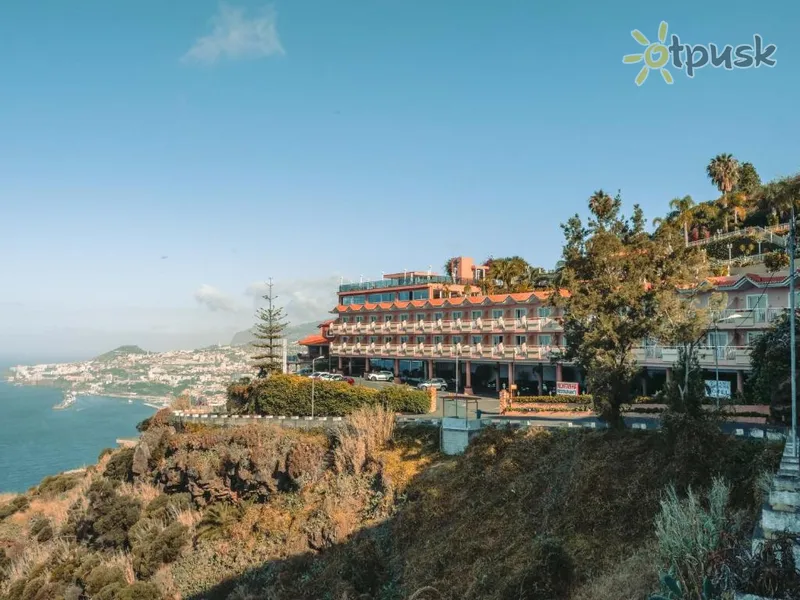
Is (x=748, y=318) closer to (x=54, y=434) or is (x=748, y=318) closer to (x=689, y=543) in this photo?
(x=689, y=543)

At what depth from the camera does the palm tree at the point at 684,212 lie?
264 ft

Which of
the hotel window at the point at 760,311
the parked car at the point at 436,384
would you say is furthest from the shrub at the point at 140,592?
the hotel window at the point at 760,311

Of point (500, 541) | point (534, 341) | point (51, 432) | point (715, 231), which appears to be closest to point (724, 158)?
point (715, 231)

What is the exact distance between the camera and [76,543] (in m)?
36.2

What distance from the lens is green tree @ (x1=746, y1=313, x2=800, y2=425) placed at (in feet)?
76.1

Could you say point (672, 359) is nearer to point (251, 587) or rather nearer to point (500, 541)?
point (500, 541)

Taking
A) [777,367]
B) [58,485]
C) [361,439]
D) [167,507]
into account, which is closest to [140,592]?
[167,507]

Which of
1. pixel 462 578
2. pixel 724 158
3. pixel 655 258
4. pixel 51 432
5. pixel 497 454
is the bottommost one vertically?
pixel 51 432

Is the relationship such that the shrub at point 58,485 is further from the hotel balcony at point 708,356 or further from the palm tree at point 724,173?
the palm tree at point 724,173

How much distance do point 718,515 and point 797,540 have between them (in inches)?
119

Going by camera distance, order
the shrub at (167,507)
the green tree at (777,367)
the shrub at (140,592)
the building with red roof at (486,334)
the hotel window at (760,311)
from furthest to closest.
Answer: the building with red roof at (486,334), the hotel window at (760,311), the shrub at (167,507), the shrub at (140,592), the green tree at (777,367)

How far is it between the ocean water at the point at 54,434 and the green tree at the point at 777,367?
86633mm

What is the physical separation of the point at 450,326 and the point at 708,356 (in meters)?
24.2

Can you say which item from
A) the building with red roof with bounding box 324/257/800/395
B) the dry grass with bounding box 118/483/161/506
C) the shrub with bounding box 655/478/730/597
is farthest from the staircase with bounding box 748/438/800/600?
the dry grass with bounding box 118/483/161/506
